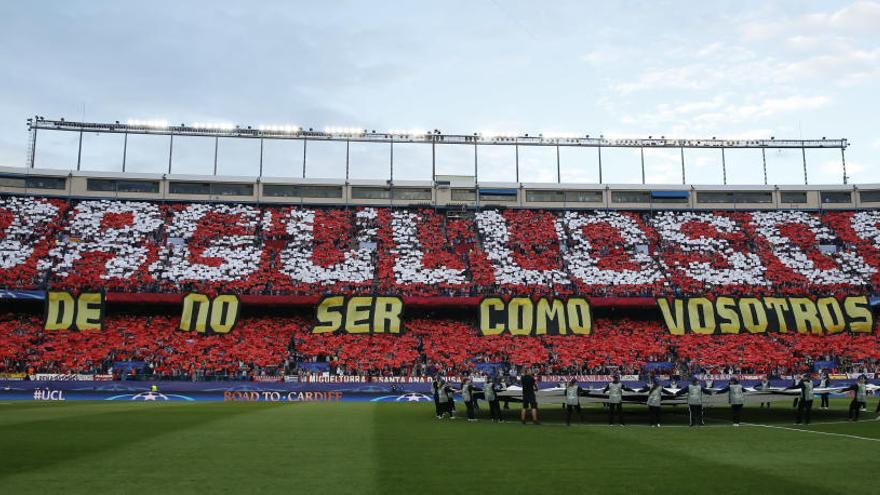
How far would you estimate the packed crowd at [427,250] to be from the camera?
49531 mm

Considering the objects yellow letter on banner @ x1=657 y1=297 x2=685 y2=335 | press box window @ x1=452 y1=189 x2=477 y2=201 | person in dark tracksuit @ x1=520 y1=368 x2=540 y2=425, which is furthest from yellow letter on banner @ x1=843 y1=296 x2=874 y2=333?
person in dark tracksuit @ x1=520 y1=368 x2=540 y2=425

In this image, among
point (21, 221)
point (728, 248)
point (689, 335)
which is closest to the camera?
point (689, 335)

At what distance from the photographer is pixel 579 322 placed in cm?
4738

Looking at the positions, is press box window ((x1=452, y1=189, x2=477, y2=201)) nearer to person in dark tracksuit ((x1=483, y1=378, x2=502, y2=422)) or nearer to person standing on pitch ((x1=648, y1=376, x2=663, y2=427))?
person in dark tracksuit ((x1=483, y1=378, x2=502, y2=422))

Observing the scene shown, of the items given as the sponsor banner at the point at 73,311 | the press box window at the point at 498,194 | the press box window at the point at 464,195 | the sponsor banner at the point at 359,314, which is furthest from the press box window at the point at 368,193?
the sponsor banner at the point at 73,311

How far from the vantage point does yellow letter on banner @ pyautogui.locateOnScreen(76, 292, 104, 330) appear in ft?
146

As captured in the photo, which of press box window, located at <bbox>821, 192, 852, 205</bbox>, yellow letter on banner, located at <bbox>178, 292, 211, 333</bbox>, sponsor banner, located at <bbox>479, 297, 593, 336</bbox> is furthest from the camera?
press box window, located at <bbox>821, 192, 852, 205</bbox>

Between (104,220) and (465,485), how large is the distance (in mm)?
52139

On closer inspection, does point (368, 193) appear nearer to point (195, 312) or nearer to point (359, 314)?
point (359, 314)

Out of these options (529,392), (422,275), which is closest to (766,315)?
(422,275)

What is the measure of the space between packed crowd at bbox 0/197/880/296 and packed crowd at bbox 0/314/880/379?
312cm

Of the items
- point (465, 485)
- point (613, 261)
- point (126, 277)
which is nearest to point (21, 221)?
point (126, 277)

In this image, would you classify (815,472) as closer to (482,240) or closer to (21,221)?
(482,240)

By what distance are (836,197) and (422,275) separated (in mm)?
40042
